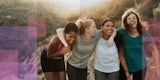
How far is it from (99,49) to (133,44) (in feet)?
0.93

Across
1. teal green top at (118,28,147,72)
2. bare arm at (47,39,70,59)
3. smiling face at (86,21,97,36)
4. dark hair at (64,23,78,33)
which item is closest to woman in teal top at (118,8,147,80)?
teal green top at (118,28,147,72)

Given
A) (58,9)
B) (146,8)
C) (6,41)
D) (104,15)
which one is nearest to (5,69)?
(6,41)

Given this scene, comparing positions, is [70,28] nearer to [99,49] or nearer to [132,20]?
[99,49]

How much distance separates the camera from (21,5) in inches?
131

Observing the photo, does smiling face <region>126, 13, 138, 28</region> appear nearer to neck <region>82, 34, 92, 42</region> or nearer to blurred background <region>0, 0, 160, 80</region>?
blurred background <region>0, 0, 160, 80</region>

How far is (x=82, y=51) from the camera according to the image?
3299mm

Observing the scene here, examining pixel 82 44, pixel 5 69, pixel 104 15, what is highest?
pixel 104 15

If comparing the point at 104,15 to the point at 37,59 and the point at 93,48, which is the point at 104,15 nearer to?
the point at 93,48

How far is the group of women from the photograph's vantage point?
329 cm

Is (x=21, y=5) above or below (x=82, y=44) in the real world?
above

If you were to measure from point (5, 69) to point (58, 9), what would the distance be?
2.14 feet

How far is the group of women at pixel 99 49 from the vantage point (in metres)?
3.29

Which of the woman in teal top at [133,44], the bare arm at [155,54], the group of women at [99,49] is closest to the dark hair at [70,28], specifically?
the group of women at [99,49]

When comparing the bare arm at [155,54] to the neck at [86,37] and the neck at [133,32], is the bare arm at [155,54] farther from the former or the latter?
the neck at [86,37]
